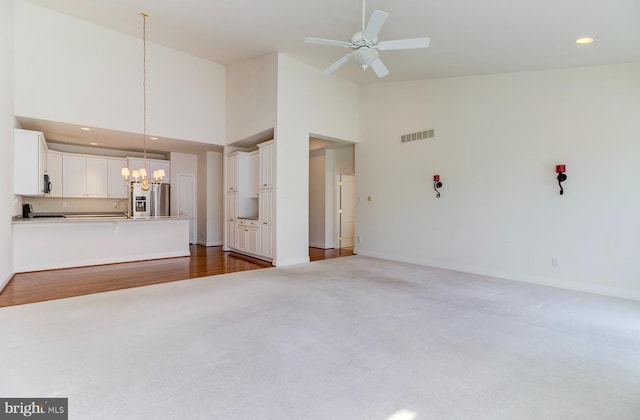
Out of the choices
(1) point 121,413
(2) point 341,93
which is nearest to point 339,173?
(2) point 341,93

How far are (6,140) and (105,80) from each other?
198cm

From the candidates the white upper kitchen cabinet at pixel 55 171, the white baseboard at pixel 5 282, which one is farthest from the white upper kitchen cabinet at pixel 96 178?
the white baseboard at pixel 5 282

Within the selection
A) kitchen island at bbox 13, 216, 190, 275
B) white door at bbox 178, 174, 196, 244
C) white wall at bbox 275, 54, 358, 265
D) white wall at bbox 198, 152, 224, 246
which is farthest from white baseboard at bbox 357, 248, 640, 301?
white door at bbox 178, 174, 196, 244

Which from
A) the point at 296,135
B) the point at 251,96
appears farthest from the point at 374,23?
the point at 251,96

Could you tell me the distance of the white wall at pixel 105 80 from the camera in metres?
5.03

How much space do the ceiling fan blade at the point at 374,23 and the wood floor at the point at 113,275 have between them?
4.19 meters

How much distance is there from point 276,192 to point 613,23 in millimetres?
5024

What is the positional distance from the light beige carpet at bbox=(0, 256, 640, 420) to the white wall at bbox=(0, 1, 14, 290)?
1558 millimetres

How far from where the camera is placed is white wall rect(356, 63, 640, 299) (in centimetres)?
414

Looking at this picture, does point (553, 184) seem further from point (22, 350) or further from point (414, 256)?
point (22, 350)

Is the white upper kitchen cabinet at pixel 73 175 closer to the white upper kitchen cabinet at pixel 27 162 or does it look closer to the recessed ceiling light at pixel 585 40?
the white upper kitchen cabinet at pixel 27 162

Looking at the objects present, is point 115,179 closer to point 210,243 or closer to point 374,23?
point 210,243

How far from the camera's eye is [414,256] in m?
6.25

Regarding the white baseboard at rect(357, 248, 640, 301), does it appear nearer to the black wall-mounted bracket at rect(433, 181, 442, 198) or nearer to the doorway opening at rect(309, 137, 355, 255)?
the black wall-mounted bracket at rect(433, 181, 442, 198)
